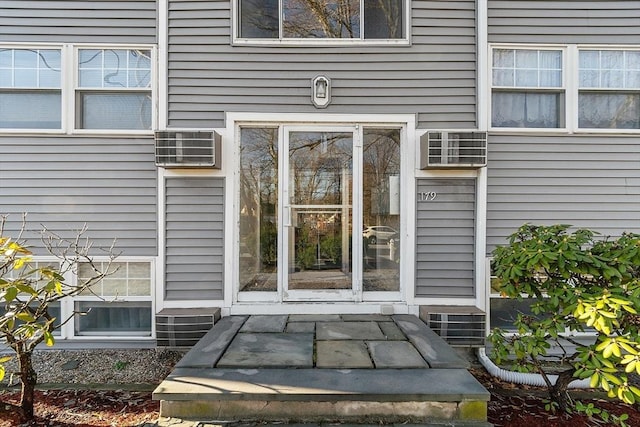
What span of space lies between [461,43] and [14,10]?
4784 mm

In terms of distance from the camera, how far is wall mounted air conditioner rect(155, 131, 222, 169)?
11.7 feet

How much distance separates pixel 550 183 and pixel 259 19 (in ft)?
11.9

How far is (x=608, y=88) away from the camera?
12.9 feet

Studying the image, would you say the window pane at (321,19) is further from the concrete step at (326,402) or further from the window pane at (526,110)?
the concrete step at (326,402)

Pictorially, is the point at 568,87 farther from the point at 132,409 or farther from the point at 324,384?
the point at 132,409

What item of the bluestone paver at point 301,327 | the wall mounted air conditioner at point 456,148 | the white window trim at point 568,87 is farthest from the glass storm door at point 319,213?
the white window trim at point 568,87

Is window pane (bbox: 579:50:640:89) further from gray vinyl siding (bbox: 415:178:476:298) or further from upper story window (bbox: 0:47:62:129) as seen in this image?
upper story window (bbox: 0:47:62:129)

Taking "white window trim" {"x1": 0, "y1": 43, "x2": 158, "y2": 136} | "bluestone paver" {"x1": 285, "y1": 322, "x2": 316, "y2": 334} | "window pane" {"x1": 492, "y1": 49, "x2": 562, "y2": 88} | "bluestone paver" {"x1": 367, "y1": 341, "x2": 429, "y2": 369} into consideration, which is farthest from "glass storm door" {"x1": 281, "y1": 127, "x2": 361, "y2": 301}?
"window pane" {"x1": 492, "y1": 49, "x2": 562, "y2": 88}

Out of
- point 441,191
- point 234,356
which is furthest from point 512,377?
point 234,356

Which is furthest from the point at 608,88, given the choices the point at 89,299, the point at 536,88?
the point at 89,299

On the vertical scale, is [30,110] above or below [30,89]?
below

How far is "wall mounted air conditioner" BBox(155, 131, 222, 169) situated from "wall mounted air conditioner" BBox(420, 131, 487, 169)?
86.2 inches

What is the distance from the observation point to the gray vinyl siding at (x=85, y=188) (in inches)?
151

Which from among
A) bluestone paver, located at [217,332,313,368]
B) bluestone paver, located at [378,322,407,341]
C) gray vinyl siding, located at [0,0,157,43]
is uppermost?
gray vinyl siding, located at [0,0,157,43]
